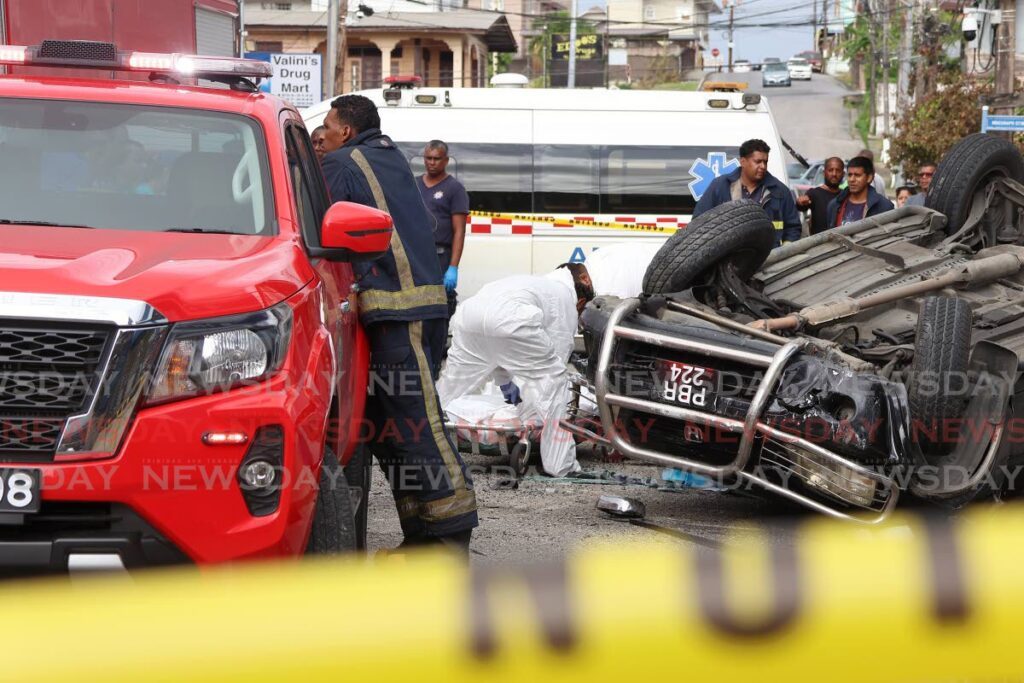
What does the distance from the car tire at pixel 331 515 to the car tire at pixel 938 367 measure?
255 cm

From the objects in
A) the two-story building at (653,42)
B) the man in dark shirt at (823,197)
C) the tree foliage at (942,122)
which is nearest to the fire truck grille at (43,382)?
the man in dark shirt at (823,197)

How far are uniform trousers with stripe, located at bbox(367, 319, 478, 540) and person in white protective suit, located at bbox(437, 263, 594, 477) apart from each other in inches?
90.3

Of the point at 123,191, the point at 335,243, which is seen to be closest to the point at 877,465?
the point at 335,243

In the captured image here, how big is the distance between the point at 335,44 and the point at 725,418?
20.1 meters

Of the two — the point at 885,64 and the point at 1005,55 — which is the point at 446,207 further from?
the point at 885,64

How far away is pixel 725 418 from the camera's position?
5.63 meters

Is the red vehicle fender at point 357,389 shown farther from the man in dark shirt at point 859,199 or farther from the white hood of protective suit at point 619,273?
the man in dark shirt at point 859,199

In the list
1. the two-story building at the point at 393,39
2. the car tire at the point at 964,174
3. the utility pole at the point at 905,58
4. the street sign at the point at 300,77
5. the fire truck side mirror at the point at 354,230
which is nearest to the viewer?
the fire truck side mirror at the point at 354,230

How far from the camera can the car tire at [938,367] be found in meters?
5.39

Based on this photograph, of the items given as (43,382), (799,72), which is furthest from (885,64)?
(43,382)

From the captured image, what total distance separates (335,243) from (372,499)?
115 inches

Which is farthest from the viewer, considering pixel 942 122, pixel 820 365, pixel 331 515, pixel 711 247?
pixel 942 122

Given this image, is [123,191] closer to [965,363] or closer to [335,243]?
[335,243]

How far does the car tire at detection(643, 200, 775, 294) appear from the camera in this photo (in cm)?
632
